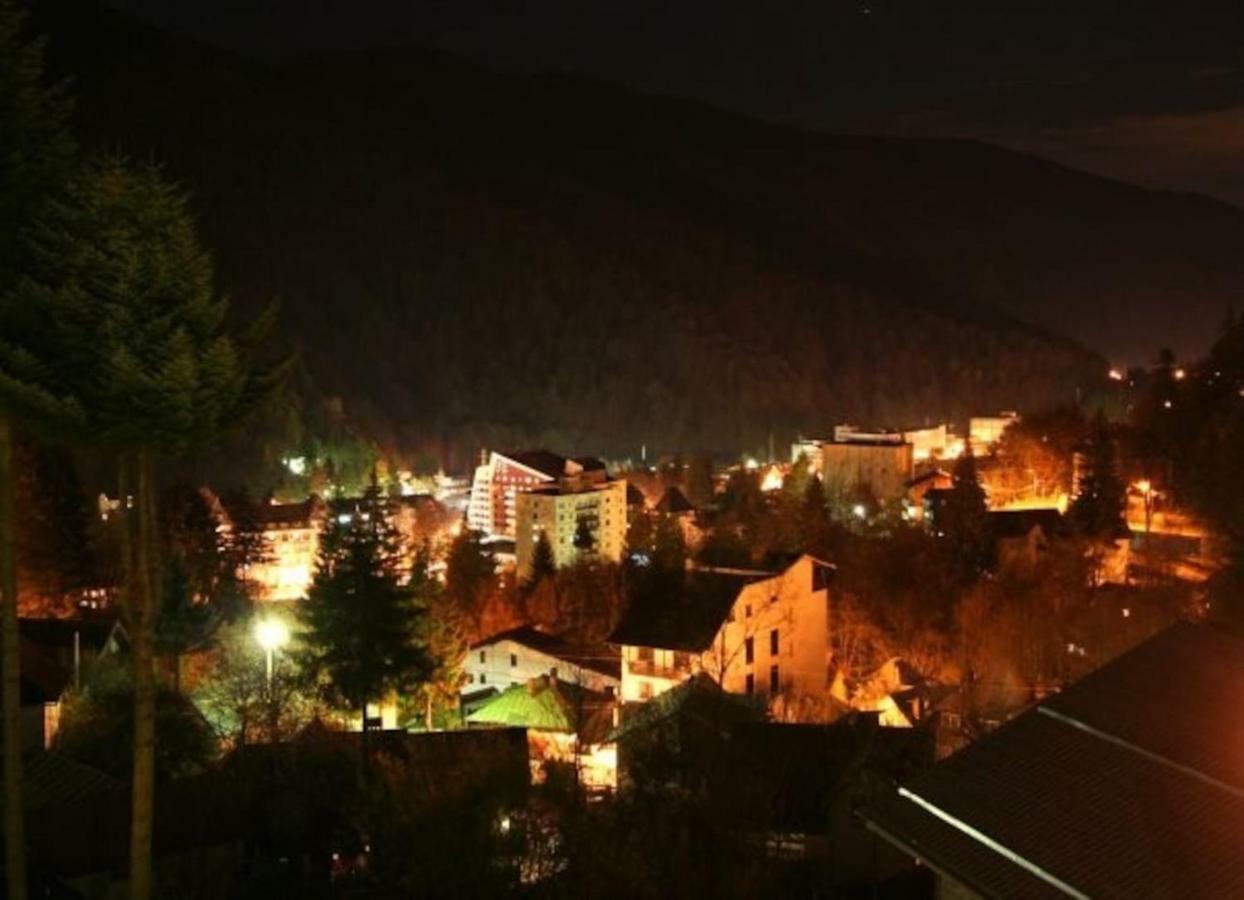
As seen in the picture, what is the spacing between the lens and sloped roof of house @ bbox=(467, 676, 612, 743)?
1908cm

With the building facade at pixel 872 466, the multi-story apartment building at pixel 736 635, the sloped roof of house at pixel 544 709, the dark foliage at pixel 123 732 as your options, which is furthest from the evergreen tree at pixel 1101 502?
the dark foliage at pixel 123 732

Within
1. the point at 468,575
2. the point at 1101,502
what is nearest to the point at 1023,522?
the point at 1101,502

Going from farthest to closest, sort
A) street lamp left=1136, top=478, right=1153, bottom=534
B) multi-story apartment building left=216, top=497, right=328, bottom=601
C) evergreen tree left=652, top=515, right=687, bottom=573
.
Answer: multi-story apartment building left=216, top=497, right=328, bottom=601
street lamp left=1136, top=478, right=1153, bottom=534
evergreen tree left=652, top=515, right=687, bottom=573

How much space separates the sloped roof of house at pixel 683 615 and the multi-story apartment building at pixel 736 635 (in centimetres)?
2

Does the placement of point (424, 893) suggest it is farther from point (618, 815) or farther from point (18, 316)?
point (18, 316)

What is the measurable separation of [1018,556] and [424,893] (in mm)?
26269

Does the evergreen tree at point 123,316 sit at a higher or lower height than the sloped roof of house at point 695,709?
higher

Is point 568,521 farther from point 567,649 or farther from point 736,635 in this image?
point 736,635

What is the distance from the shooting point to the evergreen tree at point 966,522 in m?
32.3

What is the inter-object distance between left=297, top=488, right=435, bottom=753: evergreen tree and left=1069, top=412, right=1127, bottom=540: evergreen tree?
70.5 feet

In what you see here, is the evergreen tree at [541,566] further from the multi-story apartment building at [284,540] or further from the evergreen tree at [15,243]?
the evergreen tree at [15,243]

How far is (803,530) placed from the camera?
38.6m

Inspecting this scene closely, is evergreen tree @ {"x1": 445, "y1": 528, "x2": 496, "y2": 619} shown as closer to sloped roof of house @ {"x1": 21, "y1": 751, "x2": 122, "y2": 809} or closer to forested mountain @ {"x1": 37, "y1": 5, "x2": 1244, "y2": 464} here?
sloped roof of house @ {"x1": 21, "y1": 751, "x2": 122, "y2": 809}

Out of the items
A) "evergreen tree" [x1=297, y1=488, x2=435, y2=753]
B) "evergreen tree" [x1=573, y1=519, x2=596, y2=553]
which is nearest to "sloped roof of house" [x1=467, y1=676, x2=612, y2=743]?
"evergreen tree" [x1=297, y1=488, x2=435, y2=753]
